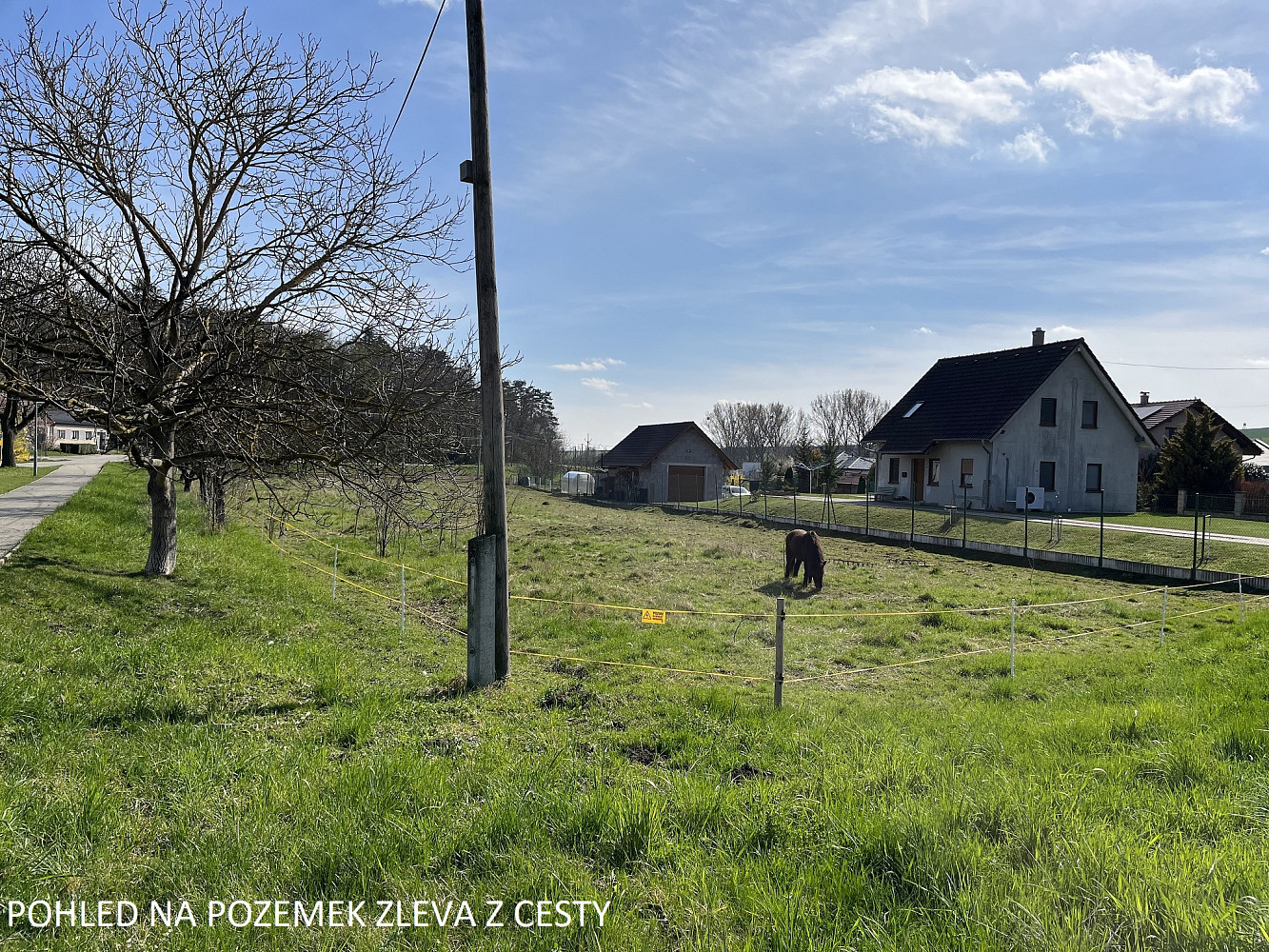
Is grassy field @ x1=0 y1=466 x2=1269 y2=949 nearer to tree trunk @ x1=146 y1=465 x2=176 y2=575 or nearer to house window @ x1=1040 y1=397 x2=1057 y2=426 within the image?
tree trunk @ x1=146 y1=465 x2=176 y2=575

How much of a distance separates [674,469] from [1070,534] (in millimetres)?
27680

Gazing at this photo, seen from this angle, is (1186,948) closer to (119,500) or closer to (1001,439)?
(119,500)

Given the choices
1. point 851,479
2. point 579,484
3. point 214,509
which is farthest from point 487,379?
point 851,479

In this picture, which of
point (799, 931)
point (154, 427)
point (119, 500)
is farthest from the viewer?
point (119, 500)

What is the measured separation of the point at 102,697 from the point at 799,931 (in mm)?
5533

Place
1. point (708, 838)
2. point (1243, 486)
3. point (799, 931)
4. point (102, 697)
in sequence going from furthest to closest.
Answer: point (1243, 486)
point (102, 697)
point (708, 838)
point (799, 931)

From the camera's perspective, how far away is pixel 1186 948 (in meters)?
2.83

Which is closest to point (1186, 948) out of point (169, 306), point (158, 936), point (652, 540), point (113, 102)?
point (158, 936)

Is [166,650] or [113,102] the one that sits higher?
[113,102]

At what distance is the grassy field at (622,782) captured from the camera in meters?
3.20

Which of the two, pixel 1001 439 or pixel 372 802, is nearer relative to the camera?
pixel 372 802

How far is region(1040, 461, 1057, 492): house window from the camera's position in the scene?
33719mm

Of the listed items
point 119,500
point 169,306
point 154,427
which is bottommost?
point 119,500

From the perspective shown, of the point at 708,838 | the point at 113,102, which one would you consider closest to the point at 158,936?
the point at 708,838
